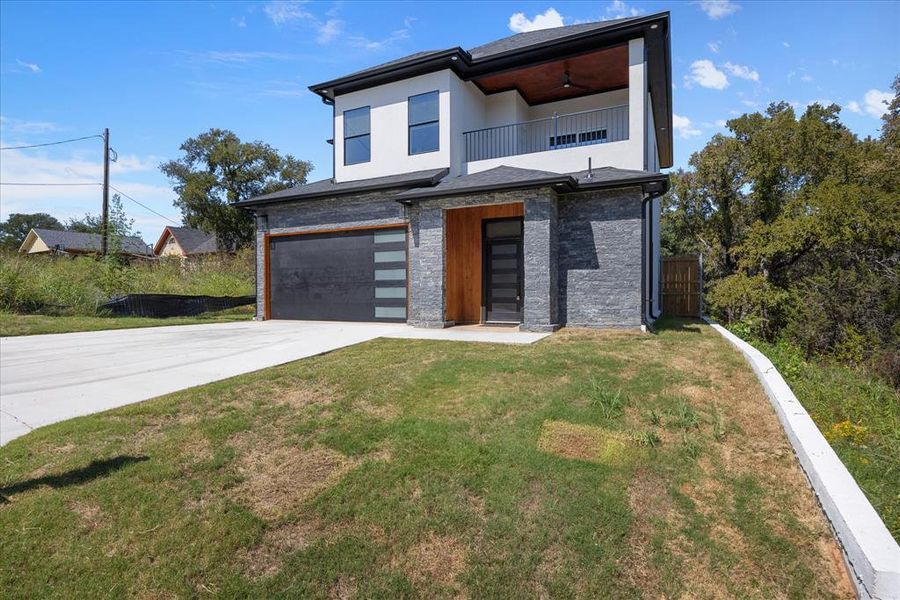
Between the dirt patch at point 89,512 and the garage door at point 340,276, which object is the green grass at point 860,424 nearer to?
the dirt patch at point 89,512

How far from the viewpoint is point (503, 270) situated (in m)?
11.6

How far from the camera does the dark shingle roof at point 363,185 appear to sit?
11.5 meters

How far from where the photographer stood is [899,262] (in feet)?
38.8

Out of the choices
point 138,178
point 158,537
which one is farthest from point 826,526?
point 138,178

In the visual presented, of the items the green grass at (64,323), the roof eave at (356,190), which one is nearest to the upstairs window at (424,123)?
the roof eave at (356,190)

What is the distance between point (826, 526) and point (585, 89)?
12.8 metres

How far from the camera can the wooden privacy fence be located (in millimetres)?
14234

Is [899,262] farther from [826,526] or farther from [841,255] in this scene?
[826,526]

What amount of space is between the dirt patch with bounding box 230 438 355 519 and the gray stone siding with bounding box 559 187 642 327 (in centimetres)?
767

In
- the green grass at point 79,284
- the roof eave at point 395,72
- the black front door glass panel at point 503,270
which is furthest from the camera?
the green grass at point 79,284

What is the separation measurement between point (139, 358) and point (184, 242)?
1599 inches

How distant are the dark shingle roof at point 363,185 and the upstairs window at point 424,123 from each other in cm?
76

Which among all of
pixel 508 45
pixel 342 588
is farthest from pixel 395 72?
pixel 342 588

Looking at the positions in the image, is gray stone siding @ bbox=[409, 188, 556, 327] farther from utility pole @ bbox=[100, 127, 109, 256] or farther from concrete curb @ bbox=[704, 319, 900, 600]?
utility pole @ bbox=[100, 127, 109, 256]
